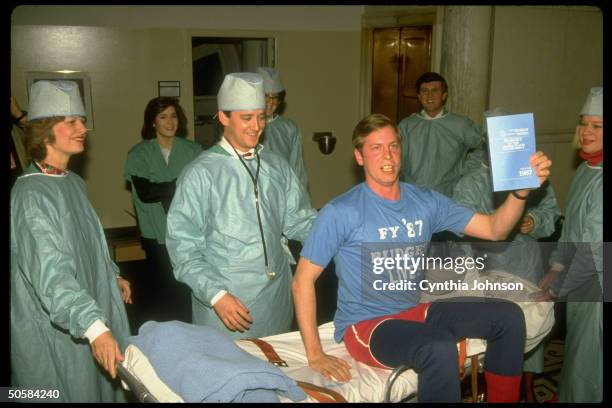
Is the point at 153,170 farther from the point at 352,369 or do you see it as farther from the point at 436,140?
the point at 352,369

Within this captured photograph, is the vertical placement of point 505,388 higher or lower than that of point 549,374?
higher

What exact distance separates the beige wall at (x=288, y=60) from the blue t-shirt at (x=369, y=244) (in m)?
3.76

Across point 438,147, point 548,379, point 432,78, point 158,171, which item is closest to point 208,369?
point 548,379

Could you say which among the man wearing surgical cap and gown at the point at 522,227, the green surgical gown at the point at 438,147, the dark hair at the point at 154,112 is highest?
the dark hair at the point at 154,112

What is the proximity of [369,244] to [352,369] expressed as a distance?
18.3 inches

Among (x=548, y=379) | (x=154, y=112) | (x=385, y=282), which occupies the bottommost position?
(x=548, y=379)

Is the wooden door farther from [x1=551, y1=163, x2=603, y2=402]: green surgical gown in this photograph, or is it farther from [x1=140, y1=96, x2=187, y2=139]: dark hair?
[x1=551, y1=163, x2=603, y2=402]: green surgical gown

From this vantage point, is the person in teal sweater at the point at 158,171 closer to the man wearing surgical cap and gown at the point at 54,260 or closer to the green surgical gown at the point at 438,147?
the man wearing surgical cap and gown at the point at 54,260

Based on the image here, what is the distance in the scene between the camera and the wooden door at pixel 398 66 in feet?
19.9

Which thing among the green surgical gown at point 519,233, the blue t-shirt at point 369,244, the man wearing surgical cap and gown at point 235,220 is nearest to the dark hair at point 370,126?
the blue t-shirt at point 369,244

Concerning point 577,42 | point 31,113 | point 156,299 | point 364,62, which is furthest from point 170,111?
point 577,42

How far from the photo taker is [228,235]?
2535mm

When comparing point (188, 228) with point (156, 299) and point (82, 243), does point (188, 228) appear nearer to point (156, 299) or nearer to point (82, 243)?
point (82, 243)

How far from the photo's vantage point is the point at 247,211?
8.40 ft
